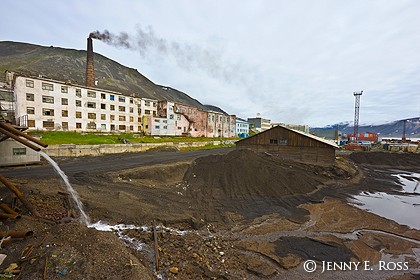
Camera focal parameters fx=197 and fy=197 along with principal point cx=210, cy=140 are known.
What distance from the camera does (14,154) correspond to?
66.4ft

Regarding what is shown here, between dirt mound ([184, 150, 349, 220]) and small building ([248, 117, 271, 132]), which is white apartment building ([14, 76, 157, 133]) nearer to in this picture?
dirt mound ([184, 150, 349, 220])

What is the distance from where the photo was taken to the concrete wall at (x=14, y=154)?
19.6 m

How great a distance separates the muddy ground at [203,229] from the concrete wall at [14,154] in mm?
1415

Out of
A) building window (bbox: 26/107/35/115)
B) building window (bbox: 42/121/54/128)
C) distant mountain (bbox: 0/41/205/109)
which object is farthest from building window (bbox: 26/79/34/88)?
distant mountain (bbox: 0/41/205/109)

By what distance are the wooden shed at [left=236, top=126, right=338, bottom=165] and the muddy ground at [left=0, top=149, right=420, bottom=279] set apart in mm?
7908

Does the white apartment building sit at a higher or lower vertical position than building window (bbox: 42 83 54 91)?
lower

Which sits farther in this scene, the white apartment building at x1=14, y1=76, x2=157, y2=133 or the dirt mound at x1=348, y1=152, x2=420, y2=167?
the dirt mound at x1=348, y1=152, x2=420, y2=167

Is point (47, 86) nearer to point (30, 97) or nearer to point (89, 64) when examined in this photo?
point (30, 97)

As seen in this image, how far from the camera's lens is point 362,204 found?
59.1ft

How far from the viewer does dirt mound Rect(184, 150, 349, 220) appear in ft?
50.2

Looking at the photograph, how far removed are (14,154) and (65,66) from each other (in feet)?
424

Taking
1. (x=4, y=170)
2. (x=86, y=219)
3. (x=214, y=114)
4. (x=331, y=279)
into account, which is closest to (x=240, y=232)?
(x=331, y=279)

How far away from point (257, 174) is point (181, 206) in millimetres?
9035

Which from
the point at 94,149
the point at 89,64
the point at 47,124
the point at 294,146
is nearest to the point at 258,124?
the point at 89,64
